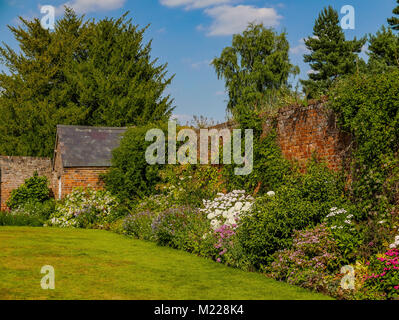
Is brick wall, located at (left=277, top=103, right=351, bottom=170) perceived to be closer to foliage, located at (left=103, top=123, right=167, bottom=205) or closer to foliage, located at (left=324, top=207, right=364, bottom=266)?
foliage, located at (left=324, top=207, right=364, bottom=266)

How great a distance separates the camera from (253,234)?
8.52 metres

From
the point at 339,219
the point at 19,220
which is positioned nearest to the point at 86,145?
the point at 19,220

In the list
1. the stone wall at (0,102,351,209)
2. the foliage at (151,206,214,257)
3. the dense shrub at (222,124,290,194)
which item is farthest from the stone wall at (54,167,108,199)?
the dense shrub at (222,124,290,194)

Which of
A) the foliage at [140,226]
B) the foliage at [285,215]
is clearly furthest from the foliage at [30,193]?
the foliage at [285,215]

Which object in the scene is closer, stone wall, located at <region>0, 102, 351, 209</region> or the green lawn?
the green lawn

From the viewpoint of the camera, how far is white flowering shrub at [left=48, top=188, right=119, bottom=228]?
18469 mm

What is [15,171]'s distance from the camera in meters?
24.7

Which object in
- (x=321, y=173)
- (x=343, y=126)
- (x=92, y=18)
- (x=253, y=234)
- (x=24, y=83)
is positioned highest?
(x=92, y=18)

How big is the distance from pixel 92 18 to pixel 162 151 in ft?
74.6

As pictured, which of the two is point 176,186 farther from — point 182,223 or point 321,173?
point 321,173

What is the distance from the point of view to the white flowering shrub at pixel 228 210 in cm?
1017

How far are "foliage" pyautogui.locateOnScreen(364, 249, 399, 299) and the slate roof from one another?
16422 mm
